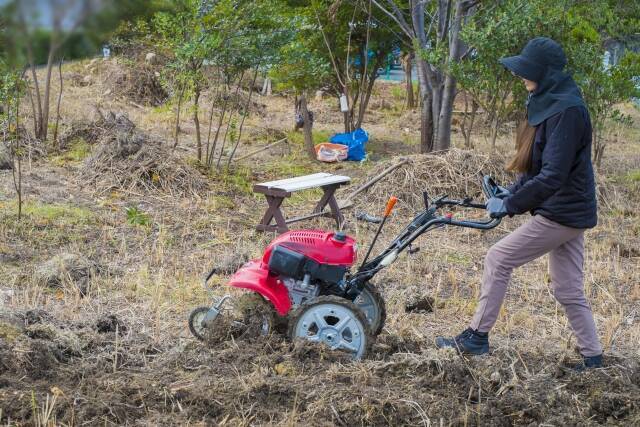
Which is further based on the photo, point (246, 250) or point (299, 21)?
point (299, 21)

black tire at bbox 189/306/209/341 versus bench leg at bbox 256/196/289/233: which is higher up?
bench leg at bbox 256/196/289/233

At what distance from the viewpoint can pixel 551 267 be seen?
486 cm

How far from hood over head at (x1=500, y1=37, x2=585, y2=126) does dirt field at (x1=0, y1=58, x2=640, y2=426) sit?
144cm

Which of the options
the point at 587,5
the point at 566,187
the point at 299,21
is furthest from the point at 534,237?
the point at 587,5

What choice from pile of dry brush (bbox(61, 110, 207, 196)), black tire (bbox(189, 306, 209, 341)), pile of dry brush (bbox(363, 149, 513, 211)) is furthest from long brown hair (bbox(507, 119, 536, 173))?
pile of dry brush (bbox(61, 110, 207, 196))

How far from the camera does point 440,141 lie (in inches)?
491

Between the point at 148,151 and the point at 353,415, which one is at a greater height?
the point at 148,151

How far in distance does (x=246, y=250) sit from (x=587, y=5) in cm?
804

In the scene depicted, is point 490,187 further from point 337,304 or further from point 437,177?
point 437,177

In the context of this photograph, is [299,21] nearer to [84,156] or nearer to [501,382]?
[84,156]

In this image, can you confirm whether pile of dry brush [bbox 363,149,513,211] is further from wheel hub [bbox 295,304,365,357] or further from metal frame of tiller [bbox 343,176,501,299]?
wheel hub [bbox 295,304,365,357]

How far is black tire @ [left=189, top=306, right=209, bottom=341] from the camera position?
16.5ft

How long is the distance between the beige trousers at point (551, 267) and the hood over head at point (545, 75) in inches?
23.8

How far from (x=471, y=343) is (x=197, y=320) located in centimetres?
165
